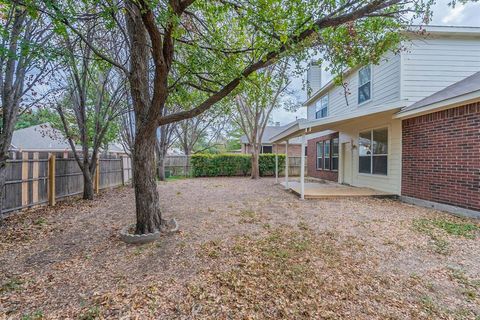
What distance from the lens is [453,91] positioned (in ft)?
21.5

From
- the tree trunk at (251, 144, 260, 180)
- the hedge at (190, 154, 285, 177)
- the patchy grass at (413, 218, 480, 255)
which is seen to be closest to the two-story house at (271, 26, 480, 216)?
the patchy grass at (413, 218, 480, 255)

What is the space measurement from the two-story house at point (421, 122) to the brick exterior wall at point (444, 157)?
0.02m

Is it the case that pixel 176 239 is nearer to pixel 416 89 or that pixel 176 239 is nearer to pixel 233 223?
pixel 233 223

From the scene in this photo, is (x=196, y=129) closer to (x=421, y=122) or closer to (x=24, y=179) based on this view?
(x=24, y=179)

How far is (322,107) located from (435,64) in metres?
6.55

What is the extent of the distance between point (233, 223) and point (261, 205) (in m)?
2.08

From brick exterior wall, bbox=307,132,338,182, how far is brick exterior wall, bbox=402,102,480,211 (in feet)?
16.6

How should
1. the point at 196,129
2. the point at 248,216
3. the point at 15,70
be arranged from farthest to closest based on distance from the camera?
the point at 196,129
the point at 248,216
the point at 15,70

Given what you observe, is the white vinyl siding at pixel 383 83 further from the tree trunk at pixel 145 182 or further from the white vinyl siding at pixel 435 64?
the tree trunk at pixel 145 182

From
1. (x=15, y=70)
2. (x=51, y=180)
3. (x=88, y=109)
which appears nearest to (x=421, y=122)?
(x=15, y=70)

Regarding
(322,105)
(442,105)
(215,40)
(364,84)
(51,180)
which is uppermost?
(322,105)

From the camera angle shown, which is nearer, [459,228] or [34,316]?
[34,316]

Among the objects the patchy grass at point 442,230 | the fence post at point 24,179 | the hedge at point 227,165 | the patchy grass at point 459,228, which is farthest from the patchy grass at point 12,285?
the hedge at point 227,165

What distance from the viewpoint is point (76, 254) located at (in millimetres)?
3670
